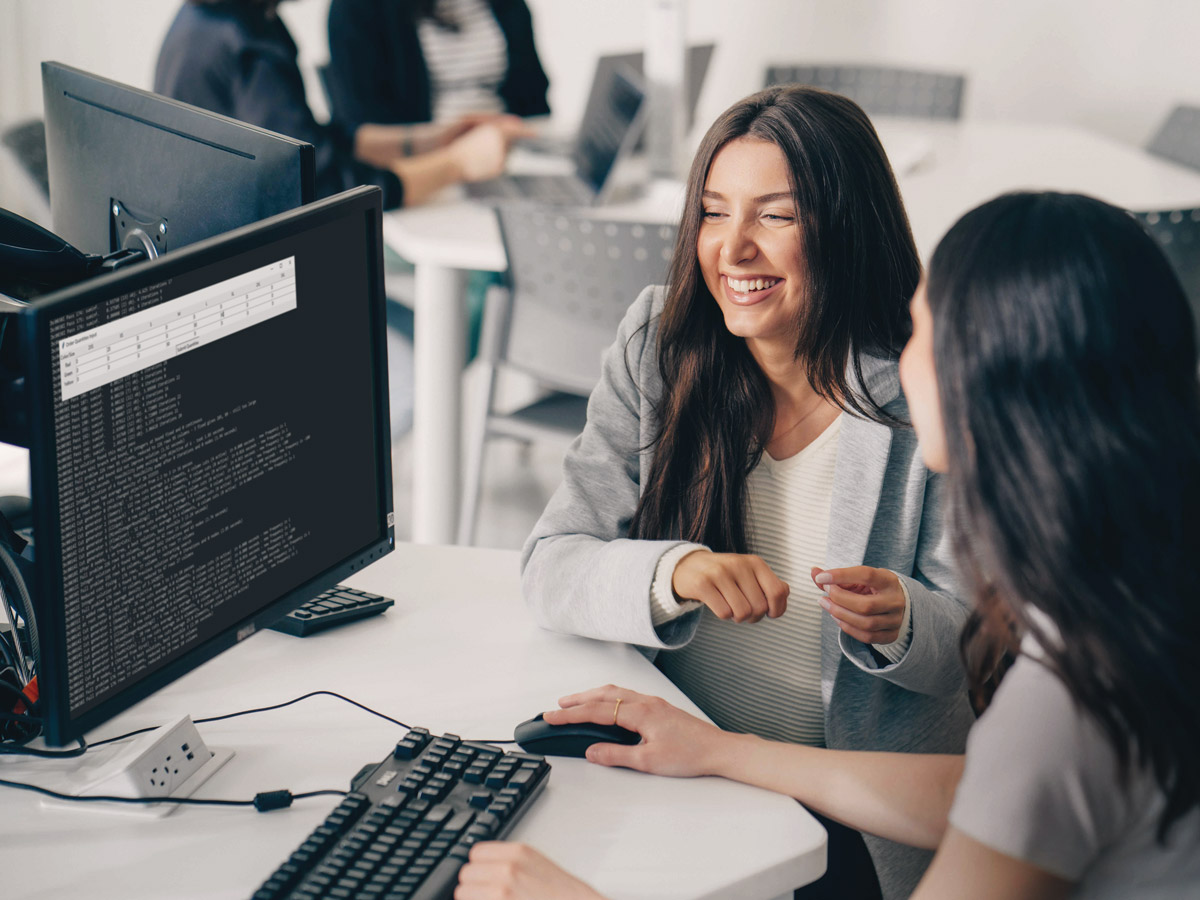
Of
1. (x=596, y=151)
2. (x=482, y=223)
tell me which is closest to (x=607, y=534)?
(x=482, y=223)

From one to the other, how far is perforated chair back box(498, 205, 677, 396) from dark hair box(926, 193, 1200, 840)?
1.30m

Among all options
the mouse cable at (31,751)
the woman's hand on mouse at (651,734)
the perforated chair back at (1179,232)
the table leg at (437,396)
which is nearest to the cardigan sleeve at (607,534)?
the woman's hand on mouse at (651,734)

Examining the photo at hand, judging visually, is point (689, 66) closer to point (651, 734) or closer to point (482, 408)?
point (482, 408)

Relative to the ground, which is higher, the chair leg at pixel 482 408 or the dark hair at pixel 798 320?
the dark hair at pixel 798 320

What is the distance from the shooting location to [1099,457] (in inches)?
27.5

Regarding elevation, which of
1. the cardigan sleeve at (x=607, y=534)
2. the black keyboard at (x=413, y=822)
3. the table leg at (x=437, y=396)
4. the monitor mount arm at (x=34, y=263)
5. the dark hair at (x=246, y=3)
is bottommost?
the table leg at (x=437, y=396)

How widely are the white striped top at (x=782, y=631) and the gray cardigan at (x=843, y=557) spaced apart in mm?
43

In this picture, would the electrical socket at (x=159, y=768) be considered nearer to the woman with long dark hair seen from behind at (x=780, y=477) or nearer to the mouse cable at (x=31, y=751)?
the mouse cable at (x=31, y=751)

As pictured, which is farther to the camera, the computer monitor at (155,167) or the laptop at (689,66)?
the laptop at (689,66)

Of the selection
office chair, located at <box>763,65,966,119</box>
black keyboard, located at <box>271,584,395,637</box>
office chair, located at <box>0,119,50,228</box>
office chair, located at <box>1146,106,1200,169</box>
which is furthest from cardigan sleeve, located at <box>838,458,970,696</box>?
office chair, located at <box>763,65,966,119</box>

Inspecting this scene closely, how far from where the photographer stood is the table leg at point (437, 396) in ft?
7.88

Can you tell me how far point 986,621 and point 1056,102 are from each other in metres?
3.86

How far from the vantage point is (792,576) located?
1295 millimetres

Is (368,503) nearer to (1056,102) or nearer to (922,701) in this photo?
(922,701)
